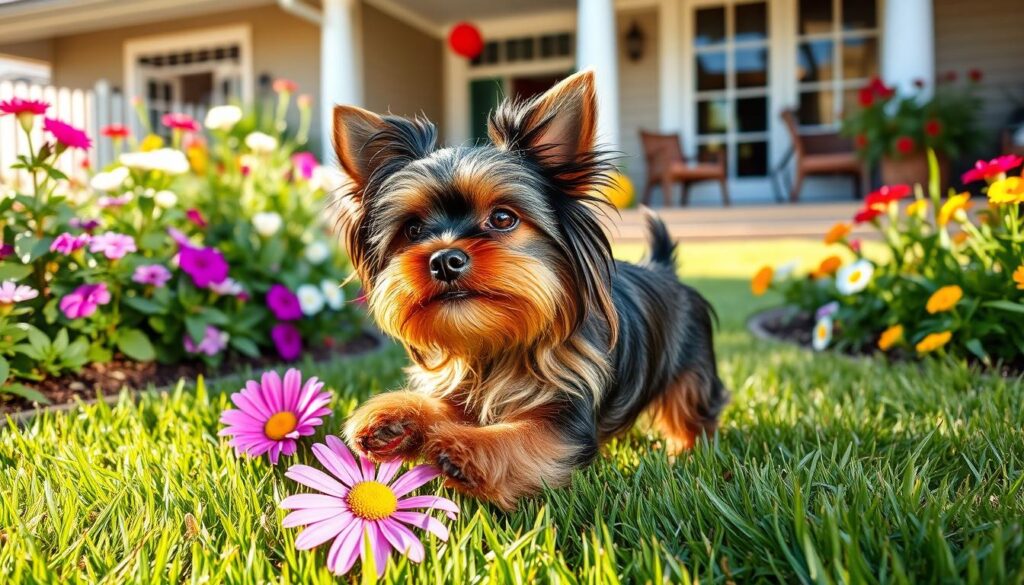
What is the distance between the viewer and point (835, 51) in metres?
12.7

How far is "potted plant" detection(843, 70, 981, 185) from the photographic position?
9391 millimetres

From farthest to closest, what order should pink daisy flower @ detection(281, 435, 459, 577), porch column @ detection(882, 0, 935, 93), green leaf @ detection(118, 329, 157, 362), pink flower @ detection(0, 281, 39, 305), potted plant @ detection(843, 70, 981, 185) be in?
porch column @ detection(882, 0, 935, 93) → potted plant @ detection(843, 70, 981, 185) → green leaf @ detection(118, 329, 157, 362) → pink flower @ detection(0, 281, 39, 305) → pink daisy flower @ detection(281, 435, 459, 577)

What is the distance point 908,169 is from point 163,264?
30.8 ft

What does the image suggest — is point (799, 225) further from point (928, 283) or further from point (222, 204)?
point (222, 204)

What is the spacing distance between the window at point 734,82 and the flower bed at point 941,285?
9179 mm

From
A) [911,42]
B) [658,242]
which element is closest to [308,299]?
[658,242]

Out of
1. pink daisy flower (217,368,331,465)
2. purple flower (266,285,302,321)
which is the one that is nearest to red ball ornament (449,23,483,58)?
purple flower (266,285,302,321)

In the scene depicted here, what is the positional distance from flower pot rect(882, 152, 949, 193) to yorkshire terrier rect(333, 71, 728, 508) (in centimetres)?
885

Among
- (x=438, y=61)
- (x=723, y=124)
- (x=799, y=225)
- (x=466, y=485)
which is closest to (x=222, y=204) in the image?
(x=466, y=485)

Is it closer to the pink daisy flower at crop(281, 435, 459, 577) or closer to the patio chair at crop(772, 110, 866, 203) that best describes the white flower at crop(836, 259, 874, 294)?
the pink daisy flower at crop(281, 435, 459, 577)

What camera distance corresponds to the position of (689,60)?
1333 cm

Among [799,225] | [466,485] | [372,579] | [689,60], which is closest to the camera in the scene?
[372,579]

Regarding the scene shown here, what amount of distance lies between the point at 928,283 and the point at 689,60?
1071cm

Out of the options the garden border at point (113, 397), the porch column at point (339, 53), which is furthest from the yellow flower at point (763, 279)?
the porch column at point (339, 53)
